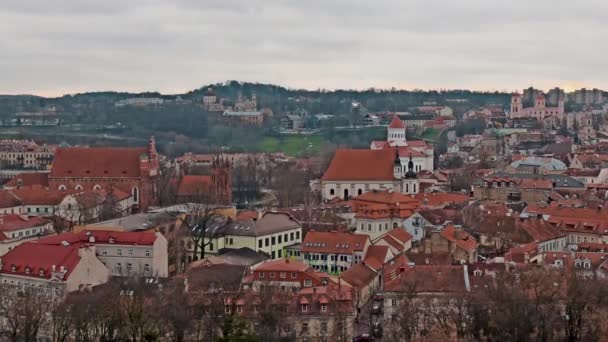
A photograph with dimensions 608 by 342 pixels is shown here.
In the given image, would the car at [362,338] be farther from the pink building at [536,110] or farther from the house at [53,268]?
the pink building at [536,110]

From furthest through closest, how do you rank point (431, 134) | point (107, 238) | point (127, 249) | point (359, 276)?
point (431, 134)
point (107, 238)
point (127, 249)
point (359, 276)

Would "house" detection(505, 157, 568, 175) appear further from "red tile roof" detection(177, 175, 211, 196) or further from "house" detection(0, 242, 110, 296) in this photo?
"house" detection(0, 242, 110, 296)

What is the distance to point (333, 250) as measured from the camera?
52125 millimetres

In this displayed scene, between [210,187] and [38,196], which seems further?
[210,187]

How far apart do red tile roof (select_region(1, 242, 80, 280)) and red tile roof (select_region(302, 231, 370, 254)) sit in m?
13.7

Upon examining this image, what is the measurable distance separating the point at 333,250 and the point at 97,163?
3109 centimetres

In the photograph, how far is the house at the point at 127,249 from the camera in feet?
157

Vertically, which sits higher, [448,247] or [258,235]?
[448,247]

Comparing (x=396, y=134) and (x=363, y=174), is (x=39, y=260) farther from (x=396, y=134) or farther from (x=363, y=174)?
(x=396, y=134)

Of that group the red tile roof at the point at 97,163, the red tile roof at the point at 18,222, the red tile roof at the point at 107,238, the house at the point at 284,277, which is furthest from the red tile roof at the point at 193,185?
the house at the point at 284,277

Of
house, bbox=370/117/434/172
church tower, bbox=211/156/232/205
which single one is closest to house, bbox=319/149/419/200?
church tower, bbox=211/156/232/205

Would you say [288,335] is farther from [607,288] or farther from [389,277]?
[607,288]

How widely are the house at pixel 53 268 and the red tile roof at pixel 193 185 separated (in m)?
26.0

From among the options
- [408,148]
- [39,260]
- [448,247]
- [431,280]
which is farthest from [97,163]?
[431,280]
